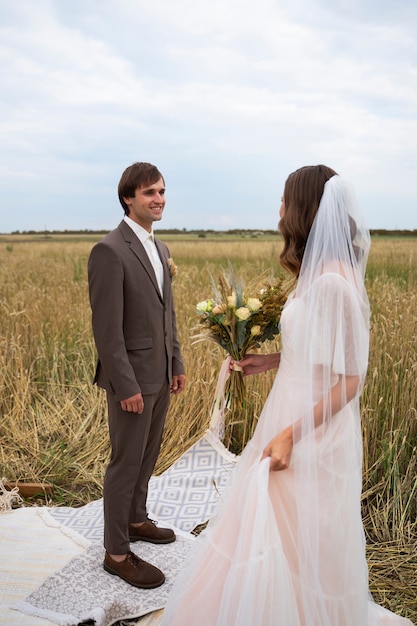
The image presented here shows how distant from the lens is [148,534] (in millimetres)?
3449

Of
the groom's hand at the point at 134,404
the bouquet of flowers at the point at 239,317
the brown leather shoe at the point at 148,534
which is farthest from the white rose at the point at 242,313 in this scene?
the brown leather shoe at the point at 148,534

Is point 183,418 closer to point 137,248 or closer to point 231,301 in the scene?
point 137,248

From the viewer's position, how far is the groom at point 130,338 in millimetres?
2770

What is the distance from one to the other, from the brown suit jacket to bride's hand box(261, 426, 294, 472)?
3.17ft

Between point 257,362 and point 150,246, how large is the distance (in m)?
0.90

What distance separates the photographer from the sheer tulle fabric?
1.96 metres

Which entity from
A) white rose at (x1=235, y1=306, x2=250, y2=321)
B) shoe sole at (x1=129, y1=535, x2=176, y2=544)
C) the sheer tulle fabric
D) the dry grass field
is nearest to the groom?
shoe sole at (x1=129, y1=535, x2=176, y2=544)

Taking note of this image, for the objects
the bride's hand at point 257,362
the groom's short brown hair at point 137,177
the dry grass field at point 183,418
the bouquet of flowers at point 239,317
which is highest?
the groom's short brown hair at point 137,177

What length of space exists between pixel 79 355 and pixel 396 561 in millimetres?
3853

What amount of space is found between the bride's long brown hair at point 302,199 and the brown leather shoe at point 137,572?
74.6 inches

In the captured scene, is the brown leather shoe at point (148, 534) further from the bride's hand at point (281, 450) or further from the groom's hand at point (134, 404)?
the bride's hand at point (281, 450)

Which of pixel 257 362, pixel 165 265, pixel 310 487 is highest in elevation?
pixel 165 265

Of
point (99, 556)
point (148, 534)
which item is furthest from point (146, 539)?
point (99, 556)

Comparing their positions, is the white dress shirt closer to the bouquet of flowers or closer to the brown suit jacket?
the brown suit jacket
